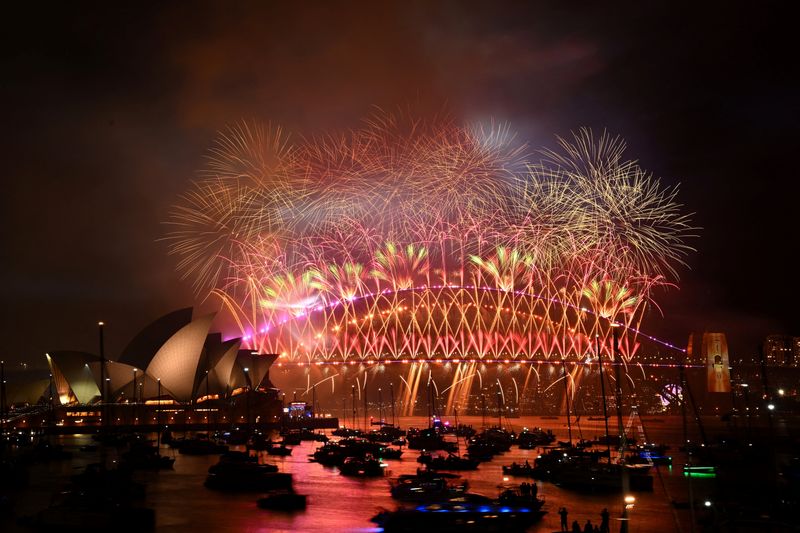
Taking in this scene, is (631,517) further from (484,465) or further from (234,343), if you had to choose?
(234,343)

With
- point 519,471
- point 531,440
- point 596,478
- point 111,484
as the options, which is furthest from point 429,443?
point 111,484

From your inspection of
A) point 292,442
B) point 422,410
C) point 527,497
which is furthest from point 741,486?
point 422,410

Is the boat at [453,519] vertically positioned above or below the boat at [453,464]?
above

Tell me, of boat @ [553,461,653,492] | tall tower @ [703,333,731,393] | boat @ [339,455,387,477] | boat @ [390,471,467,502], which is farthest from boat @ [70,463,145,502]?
tall tower @ [703,333,731,393]

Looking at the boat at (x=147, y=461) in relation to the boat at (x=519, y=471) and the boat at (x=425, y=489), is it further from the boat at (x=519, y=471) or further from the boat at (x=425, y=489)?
the boat at (x=519, y=471)

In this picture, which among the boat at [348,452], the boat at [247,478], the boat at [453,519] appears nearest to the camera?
the boat at [453,519]

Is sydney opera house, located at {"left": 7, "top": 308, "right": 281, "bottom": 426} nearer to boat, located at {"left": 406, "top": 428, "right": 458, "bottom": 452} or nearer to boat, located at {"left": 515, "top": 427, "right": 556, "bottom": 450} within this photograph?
boat, located at {"left": 406, "top": 428, "right": 458, "bottom": 452}

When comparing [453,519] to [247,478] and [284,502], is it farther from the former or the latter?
[247,478]

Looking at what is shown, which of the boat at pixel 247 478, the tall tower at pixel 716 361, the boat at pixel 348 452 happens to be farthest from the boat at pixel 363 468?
the tall tower at pixel 716 361
